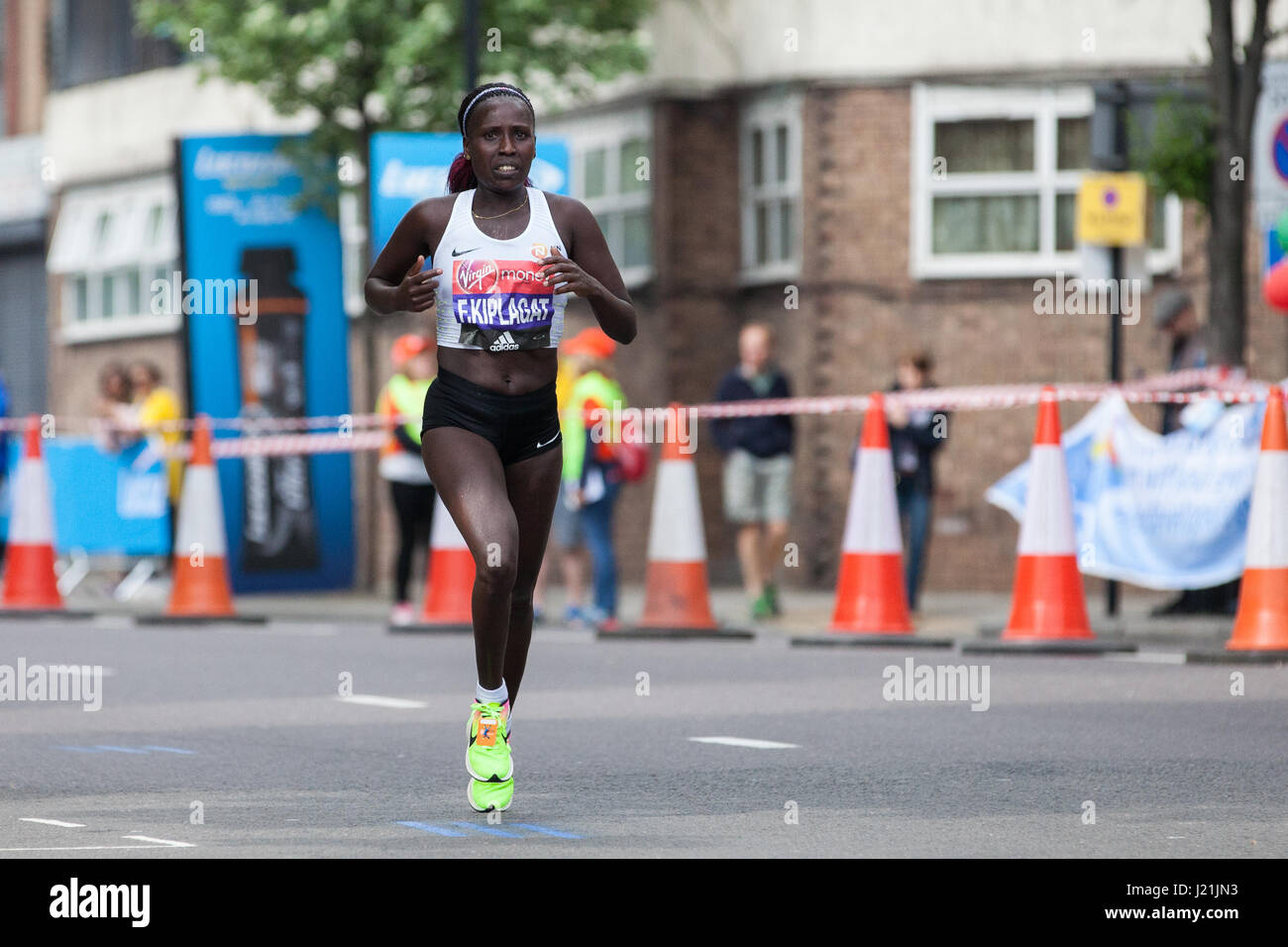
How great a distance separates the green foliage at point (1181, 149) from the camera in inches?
619

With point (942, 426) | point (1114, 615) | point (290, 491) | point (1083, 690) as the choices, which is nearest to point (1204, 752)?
point (1083, 690)

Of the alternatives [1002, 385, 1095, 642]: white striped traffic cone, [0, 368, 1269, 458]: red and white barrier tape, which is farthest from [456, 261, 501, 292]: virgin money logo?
[0, 368, 1269, 458]: red and white barrier tape

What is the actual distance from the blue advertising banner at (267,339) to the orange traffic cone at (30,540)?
2.43m

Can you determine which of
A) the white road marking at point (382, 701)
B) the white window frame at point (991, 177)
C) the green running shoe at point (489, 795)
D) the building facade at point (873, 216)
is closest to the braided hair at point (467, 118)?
the green running shoe at point (489, 795)

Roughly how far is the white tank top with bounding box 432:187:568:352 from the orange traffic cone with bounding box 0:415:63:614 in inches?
409

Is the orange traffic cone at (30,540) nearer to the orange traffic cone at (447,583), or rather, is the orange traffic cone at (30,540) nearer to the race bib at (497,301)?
the orange traffic cone at (447,583)

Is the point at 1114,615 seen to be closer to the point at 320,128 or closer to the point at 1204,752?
the point at 1204,752

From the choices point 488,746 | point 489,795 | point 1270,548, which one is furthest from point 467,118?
point 1270,548

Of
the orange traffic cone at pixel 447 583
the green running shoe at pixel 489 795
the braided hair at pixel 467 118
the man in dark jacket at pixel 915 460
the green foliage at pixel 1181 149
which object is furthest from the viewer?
the man in dark jacket at pixel 915 460

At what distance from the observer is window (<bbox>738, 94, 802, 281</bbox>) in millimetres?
21703

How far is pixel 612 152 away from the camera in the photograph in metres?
23.2

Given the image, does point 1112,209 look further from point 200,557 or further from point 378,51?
point 378,51

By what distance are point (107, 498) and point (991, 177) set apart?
307 inches
